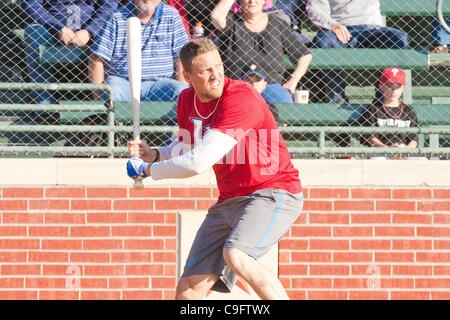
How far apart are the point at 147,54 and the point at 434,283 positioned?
3096 mm

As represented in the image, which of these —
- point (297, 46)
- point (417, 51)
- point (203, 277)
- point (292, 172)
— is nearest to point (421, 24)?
point (417, 51)

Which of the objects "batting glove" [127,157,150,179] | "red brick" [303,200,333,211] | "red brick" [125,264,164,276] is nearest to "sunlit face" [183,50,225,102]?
"batting glove" [127,157,150,179]

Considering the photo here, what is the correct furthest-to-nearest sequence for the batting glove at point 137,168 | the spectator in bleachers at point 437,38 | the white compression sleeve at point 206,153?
the spectator in bleachers at point 437,38, the batting glove at point 137,168, the white compression sleeve at point 206,153

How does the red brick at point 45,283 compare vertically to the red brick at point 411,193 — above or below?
below

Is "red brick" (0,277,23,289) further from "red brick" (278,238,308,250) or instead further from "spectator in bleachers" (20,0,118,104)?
"red brick" (278,238,308,250)

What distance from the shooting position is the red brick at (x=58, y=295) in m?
5.93

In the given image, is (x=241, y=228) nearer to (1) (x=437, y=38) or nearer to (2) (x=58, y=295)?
(2) (x=58, y=295)

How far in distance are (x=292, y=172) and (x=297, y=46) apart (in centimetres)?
253

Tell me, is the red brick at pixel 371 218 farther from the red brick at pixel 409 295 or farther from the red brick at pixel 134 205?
the red brick at pixel 134 205

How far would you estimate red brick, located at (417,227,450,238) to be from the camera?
6.09 metres

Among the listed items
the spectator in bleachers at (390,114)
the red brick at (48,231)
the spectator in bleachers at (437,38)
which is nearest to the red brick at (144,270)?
the red brick at (48,231)

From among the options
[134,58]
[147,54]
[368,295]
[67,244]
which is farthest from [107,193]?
[368,295]

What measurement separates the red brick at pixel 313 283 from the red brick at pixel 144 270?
3.68 feet

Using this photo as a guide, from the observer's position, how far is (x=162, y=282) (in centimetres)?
598
